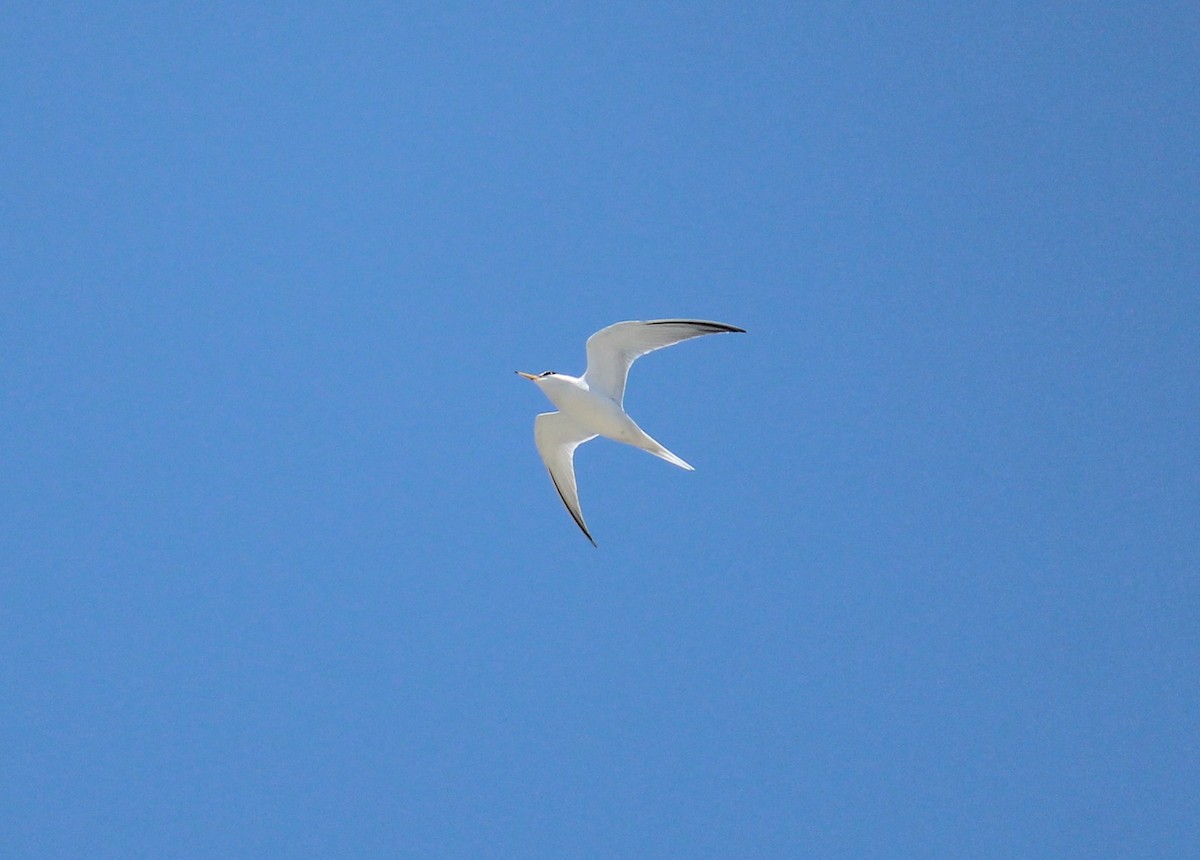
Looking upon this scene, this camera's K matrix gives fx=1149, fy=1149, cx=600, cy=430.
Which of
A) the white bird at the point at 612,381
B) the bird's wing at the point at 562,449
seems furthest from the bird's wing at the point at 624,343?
the bird's wing at the point at 562,449

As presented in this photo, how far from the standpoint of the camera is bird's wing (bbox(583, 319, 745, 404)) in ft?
42.5

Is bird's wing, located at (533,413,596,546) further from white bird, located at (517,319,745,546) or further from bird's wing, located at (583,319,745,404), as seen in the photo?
bird's wing, located at (583,319,745,404)

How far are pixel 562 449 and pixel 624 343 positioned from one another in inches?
84.7

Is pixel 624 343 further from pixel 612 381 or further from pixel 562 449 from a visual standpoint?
pixel 562 449

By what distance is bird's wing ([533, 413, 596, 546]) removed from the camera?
14.8 meters

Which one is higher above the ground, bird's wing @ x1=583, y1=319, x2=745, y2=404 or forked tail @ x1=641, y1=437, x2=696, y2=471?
bird's wing @ x1=583, y1=319, x2=745, y2=404

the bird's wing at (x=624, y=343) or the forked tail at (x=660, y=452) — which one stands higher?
the bird's wing at (x=624, y=343)

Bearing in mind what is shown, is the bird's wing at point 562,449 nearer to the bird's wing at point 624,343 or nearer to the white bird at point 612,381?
the white bird at point 612,381

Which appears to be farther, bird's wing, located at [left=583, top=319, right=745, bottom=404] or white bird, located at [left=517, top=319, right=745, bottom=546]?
white bird, located at [left=517, top=319, right=745, bottom=546]

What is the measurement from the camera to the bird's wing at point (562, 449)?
48.5 feet

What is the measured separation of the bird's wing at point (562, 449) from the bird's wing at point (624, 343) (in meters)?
0.98

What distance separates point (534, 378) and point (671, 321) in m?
2.07

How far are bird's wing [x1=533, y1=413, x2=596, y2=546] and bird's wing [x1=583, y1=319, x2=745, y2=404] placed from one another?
979 millimetres

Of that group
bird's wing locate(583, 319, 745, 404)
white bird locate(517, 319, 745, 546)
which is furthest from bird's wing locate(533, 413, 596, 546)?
bird's wing locate(583, 319, 745, 404)
